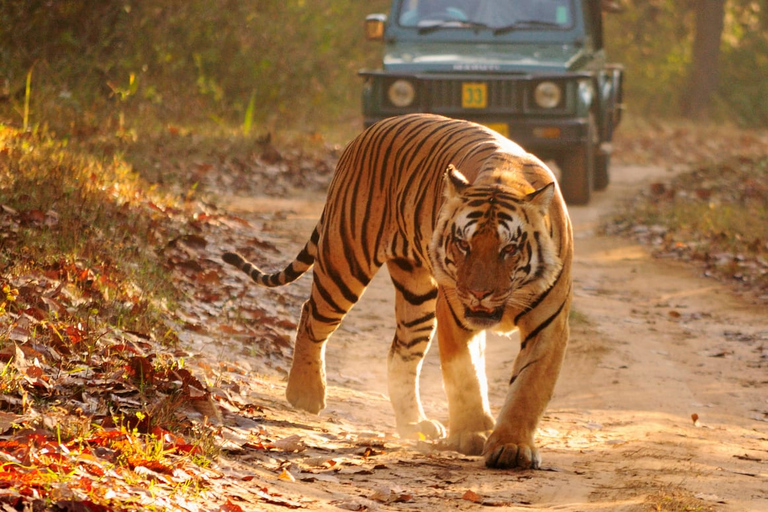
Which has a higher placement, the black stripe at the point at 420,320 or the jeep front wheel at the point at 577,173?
the black stripe at the point at 420,320

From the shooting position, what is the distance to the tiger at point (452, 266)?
3904 millimetres

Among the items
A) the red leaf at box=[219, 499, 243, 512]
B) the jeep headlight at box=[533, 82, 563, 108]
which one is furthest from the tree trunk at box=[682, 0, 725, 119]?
the red leaf at box=[219, 499, 243, 512]

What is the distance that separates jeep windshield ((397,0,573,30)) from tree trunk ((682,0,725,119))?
12.7 m

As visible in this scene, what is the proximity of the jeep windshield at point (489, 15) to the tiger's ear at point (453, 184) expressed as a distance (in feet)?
23.3

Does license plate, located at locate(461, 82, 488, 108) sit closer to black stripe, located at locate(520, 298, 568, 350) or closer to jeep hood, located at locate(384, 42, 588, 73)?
jeep hood, located at locate(384, 42, 588, 73)

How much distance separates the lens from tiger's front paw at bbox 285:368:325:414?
492 cm

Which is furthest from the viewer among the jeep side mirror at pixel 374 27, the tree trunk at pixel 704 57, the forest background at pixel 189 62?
the tree trunk at pixel 704 57

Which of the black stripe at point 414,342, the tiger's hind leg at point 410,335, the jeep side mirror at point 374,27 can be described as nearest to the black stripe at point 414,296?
the tiger's hind leg at point 410,335

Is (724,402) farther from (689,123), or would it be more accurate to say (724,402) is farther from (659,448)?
(689,123)

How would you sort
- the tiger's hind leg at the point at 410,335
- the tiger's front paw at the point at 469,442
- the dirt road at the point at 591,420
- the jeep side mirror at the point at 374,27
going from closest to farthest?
1. the dirt road at the point at 591,420
2. the tiger's front paw at the point at 469,442
3. the tiger's hind leg at the point at 410,335
4. the jeep side mirror at the point at 374,27

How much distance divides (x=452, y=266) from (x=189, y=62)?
1115cm

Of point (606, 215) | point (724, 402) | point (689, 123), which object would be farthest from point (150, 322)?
point (689, 123)

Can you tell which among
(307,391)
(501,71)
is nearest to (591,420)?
(307,391)

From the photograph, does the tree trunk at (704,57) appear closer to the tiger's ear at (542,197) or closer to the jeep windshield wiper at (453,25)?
the jeep windshield wiper at (453,25)
